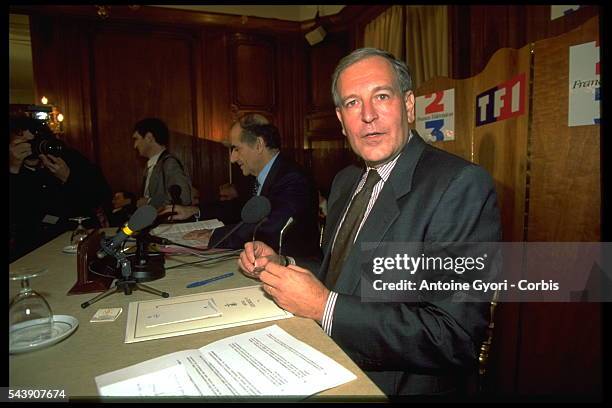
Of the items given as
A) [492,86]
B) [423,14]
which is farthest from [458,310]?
[423,14]

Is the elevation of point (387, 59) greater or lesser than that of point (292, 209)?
greater

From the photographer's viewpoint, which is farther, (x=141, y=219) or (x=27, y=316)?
(x=141, y=219)

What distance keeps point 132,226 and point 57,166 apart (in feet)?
0.85

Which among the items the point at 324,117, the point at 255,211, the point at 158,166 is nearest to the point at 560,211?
the point at 255,211

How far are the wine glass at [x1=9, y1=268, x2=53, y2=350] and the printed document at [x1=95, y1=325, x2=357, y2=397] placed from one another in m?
0.21

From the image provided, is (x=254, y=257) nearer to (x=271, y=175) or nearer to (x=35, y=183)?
(x=35, y=183)

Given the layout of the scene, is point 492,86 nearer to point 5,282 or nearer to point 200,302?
point 200,302

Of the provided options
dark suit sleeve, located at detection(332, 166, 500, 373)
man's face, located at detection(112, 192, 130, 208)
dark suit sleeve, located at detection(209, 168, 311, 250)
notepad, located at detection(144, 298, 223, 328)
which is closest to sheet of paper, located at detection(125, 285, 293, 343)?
notepad, located at detection(144, 298, 223, 328)

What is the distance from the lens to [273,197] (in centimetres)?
241

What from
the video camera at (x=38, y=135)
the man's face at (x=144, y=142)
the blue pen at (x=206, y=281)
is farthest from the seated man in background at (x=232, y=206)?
the video camera at (x=38, y=135)

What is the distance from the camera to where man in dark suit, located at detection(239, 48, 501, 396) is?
0.97 metres

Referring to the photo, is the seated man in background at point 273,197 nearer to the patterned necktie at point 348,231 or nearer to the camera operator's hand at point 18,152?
the patterned necktie at point 348,231

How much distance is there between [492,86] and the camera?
226cm

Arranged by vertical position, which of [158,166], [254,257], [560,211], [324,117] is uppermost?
[324,117]
